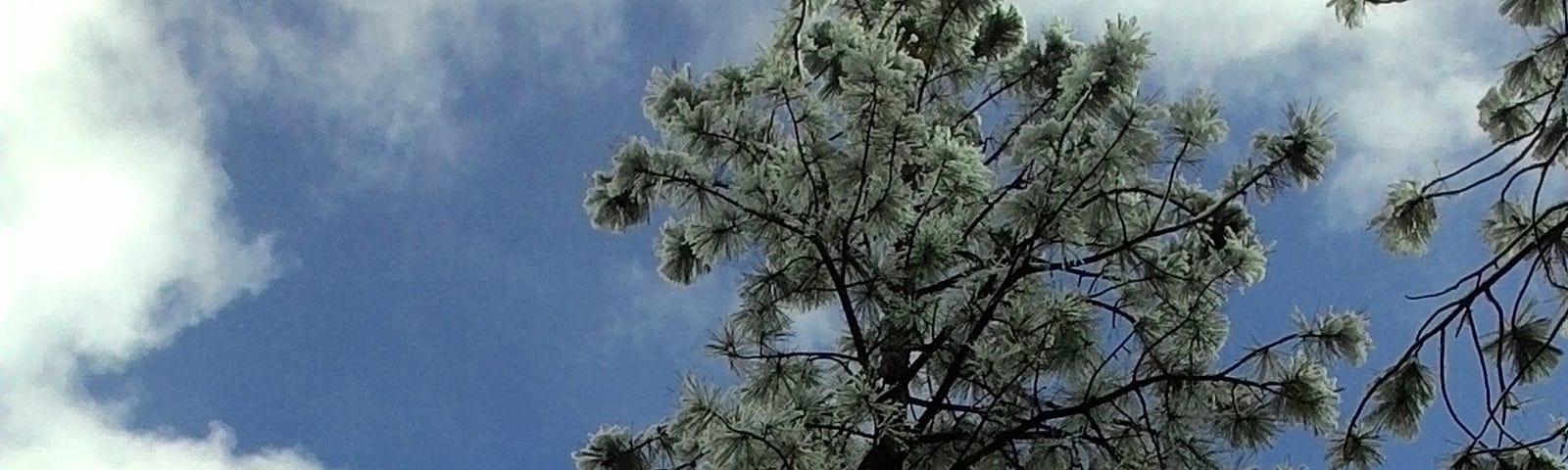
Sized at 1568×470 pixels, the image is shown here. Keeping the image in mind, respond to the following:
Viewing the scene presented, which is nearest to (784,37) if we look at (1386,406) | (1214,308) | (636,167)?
(636,167)

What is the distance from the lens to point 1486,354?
5.15m

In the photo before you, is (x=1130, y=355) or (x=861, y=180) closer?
(x=861, y=180)

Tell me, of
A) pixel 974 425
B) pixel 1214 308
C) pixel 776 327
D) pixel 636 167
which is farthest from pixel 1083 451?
pixel 636 167

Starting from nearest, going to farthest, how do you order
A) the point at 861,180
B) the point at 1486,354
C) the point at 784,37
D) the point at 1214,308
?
the point at 1486,354 → the point at 861,180 → the point at 1214,308 → the point at 784,37

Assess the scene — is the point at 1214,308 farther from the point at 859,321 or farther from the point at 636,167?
the point at 636,167

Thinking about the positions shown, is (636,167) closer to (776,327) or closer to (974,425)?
(776,327)

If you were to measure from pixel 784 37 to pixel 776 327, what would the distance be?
1.32m

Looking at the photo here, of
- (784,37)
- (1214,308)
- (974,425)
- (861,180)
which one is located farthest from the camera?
(784,37)

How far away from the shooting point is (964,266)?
5988 millimetres

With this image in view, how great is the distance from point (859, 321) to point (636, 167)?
107cm

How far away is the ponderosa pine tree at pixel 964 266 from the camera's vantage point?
5371 millimetres

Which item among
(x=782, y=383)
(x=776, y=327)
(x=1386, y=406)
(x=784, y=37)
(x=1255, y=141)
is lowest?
(x=1386, y=406)

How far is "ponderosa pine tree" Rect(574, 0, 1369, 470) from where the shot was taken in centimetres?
537

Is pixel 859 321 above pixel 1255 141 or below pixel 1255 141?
below
